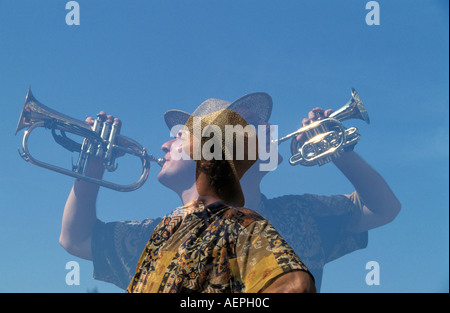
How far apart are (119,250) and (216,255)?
6485 mm

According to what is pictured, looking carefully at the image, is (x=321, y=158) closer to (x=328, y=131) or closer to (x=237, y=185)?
(x=328, y=131)

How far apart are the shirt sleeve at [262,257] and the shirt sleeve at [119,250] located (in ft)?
20.6

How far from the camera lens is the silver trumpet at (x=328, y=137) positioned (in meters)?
7.78

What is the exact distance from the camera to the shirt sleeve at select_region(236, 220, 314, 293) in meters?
0.87

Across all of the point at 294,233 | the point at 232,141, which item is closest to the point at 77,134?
the point at 294,233

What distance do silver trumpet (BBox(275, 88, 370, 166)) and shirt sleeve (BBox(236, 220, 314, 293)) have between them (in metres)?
6.64

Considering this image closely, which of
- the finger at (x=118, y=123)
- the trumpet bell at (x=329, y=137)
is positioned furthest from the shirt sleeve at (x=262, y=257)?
the finger at (x=118, y=123)

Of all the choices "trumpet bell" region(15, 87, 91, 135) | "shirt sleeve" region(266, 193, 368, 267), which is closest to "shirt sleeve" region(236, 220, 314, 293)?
"shirt sleeve" region(266, 193, 368, 267)

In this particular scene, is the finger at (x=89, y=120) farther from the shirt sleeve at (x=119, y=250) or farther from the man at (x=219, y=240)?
the man at (x=219, y=240)

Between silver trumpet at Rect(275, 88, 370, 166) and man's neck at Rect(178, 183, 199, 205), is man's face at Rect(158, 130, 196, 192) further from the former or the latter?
silver trumpet at Rect(275, 88, 370, 166)

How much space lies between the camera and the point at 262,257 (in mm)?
907

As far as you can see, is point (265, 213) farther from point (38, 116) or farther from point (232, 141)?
point (232, 141)

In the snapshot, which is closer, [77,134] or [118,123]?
[77,134]
